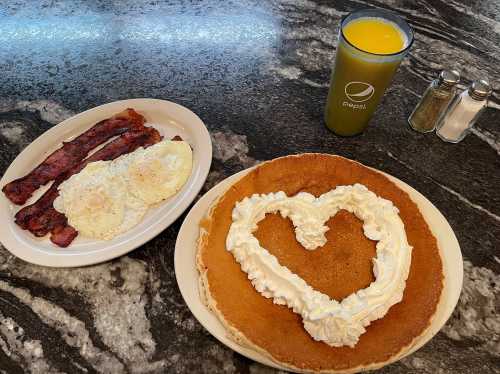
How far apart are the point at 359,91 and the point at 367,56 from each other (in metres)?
0.17

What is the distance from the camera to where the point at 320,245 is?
48.1 inches

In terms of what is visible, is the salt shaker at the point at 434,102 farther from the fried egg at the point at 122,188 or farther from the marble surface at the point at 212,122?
the fried egg at the point at 122,188

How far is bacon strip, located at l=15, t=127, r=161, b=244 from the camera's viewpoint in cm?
137

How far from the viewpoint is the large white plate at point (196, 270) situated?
3.59ft

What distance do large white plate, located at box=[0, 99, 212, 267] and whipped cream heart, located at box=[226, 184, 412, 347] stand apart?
0.82 ft

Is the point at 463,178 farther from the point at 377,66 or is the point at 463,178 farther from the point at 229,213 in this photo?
the point at 229,213

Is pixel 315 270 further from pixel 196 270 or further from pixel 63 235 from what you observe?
pixel 63 235

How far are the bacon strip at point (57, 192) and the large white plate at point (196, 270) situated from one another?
0.44 metres

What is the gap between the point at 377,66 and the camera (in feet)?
4.28

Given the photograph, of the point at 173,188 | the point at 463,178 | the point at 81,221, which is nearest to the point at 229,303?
the point at 173,188

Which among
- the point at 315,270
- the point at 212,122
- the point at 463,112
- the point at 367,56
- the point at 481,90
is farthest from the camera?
the point at 212,122

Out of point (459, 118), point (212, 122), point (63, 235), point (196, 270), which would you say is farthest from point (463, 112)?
point (63, 235)

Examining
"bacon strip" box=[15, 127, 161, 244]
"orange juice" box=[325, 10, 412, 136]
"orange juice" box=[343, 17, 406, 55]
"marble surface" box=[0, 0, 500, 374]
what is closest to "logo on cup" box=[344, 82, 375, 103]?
"orange juice" box=[325, 10, 412, 136]

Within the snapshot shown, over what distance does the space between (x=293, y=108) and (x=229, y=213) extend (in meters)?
0.69
